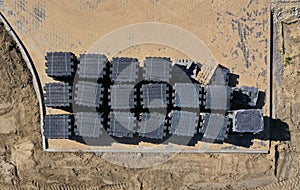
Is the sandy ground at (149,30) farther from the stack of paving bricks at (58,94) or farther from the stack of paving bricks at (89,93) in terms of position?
the stack of paving bricks at (89,93)

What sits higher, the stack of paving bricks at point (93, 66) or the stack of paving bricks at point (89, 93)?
the stack of paving bricks at point (93, 66)

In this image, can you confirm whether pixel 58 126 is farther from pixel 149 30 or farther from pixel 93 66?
pixel 149 30

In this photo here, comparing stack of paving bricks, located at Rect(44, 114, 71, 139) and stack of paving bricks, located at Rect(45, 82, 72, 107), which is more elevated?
stack of paving bricks, located at Rect(45, 82, 72, 107)

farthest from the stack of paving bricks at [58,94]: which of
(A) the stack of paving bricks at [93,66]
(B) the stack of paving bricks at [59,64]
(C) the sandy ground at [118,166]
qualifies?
(C) the sandy ground at [118,166]

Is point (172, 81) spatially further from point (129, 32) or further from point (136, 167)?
point (136, 167)

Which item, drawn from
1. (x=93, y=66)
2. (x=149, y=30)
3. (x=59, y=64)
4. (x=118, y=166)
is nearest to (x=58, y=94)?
(x=59, y=64)

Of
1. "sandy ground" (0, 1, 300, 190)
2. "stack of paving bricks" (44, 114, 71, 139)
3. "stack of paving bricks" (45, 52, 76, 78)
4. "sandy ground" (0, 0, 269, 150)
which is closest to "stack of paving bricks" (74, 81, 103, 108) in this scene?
"stack of paving bricks" (45, 52, 76, 78)

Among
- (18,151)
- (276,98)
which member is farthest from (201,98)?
(18,151)

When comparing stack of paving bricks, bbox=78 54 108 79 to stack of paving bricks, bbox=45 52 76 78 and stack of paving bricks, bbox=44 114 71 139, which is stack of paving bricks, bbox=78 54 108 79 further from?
stack of paving bricks, bbox=44 114 71 139

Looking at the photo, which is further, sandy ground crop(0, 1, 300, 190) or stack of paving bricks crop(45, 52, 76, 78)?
sandy ground crop(0, 1, 300, 190)
